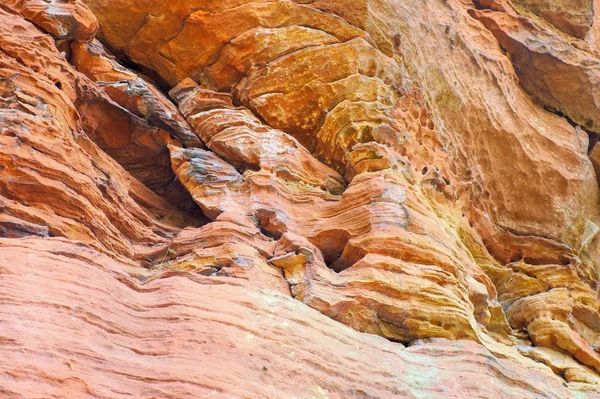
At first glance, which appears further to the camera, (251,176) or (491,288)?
(491,288)

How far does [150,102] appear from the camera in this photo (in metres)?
11.4

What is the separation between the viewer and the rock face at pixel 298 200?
5949 millimetres

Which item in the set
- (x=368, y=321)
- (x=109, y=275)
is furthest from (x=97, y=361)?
(x=368, y=321)

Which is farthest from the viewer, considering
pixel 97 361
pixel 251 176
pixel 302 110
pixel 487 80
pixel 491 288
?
pixel 487 80

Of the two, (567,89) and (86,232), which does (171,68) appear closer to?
(86,232)

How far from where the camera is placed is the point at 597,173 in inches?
612

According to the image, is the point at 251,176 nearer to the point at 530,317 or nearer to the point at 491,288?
the point at 491,288

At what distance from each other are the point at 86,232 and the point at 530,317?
8.90 meters

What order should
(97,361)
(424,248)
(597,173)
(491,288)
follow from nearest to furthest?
(97,361), (424,248), (491,288), (597,173)

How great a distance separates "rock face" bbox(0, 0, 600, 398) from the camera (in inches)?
234

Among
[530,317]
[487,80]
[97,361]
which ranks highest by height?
[487,80]

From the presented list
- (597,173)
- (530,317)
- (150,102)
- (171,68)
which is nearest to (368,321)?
(530,317)

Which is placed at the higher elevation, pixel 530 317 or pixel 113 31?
pixel 113 31

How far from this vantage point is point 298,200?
32.8ft
